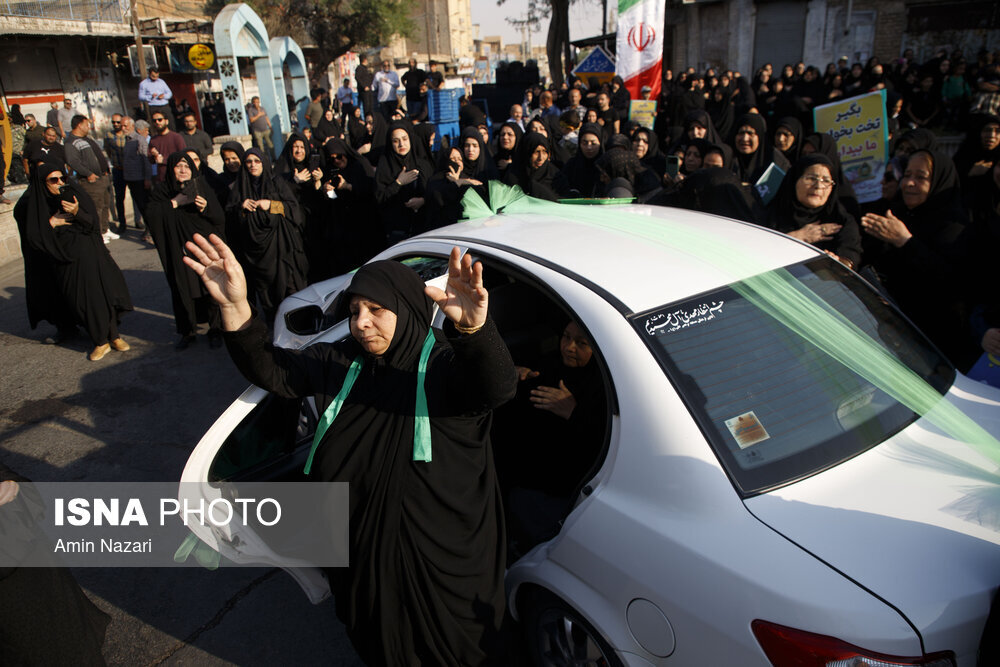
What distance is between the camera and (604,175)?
18.8 ft

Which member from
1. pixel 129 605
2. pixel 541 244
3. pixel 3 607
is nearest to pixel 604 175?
pixel 541 244

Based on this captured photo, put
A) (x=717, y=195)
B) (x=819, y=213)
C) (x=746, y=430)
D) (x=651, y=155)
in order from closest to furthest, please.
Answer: (x=746, y=430) → (x=819, y=213) → (x=717, y=195) → (x=651, y=155)

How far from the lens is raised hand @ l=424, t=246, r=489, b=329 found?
1.76 m

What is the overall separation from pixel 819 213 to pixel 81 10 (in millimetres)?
22806

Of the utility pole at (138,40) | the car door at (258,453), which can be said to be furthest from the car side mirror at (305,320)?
the utility pole at (138,40)

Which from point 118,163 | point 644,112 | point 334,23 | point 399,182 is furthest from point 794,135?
point 334,23

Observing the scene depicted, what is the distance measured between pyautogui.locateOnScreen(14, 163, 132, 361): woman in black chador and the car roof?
4342 millimetres

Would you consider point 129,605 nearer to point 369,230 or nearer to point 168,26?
point 369,230

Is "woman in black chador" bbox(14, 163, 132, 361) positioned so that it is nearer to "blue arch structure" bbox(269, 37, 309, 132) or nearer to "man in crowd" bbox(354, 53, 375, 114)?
"blue arch structure" bbox(269, 37, 309, 132)

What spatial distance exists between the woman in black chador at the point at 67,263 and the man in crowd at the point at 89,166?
12.3ft

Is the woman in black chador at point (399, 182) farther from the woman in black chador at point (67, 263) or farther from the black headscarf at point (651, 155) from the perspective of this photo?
the woman in black chador at point (67, 263)

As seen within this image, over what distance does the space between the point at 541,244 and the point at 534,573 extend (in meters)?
1.24

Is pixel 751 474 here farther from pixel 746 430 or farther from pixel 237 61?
pixel 237 61

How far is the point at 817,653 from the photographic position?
154 cm
